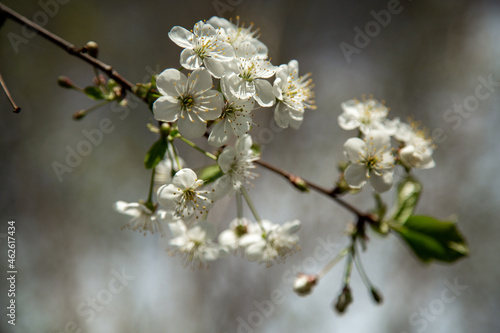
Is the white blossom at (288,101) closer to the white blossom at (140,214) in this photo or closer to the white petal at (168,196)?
the white petal at (168,196)

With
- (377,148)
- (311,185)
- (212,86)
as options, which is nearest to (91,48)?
(212,86)

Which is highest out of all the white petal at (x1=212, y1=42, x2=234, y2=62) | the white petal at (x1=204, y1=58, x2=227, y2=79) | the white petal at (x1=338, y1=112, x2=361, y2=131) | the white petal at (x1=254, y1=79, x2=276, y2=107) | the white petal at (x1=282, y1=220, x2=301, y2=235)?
the white petal at (x1=212, y1=42, x2=234, y2=62)

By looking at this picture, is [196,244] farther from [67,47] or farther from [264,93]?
[67,47]

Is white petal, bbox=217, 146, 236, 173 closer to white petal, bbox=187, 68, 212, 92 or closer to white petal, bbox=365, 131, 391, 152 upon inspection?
white petal, bbox=187, 68, 212, 92

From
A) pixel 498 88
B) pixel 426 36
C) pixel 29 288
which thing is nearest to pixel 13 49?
pixel 29 288

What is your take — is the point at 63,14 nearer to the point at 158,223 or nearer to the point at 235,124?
the point at 158,223

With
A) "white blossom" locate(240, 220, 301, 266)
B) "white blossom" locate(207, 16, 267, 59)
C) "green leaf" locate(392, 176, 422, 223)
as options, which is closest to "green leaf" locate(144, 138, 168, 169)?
"white blossom" locate(207, 16, 267, 59)

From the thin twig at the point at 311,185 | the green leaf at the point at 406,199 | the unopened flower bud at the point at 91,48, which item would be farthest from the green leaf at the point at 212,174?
the green leaf at the point at 406,199
